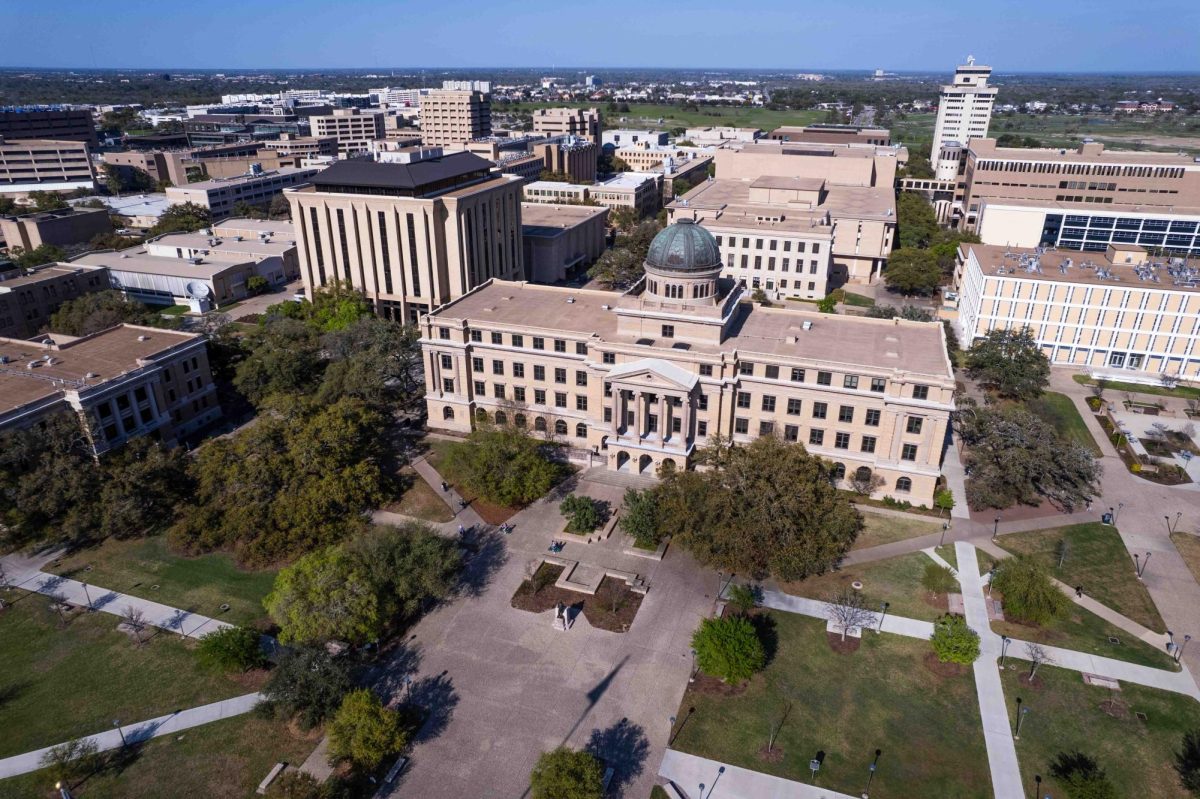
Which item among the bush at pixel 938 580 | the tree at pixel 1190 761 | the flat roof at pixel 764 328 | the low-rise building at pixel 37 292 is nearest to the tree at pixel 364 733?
the flat roof at pixel 764 328

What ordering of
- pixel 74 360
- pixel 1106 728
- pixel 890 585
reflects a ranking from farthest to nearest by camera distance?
1. pixel 74 360
2. pixel 890 585
3. pixel 1106 728

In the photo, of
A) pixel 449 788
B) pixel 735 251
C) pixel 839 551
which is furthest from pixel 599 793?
pixel 735 251

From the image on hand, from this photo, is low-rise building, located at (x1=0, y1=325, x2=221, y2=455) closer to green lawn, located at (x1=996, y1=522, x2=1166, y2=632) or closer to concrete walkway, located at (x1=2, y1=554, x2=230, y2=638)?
concrete walkway, located at (x1=2, y1=554, x2=230, y2=638)

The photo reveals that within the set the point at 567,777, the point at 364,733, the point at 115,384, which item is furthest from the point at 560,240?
the point at 567,777

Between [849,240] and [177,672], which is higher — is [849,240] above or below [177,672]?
above

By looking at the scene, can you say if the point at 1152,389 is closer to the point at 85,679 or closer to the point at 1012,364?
the point at 1012,364

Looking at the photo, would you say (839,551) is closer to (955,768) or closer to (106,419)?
(955,768)

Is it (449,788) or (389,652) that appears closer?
(449,788)
